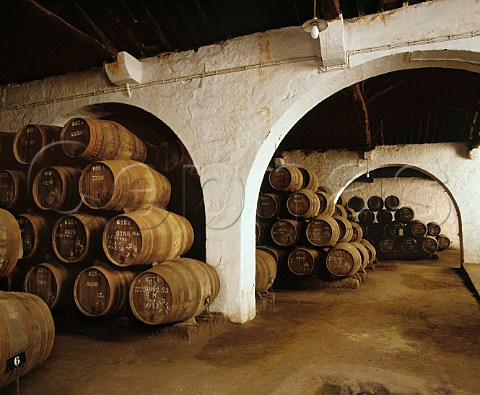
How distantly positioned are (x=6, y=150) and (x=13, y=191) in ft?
3.11

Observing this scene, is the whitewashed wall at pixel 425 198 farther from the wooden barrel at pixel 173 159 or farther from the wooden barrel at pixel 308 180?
the wooden barrel at pixel 173 159

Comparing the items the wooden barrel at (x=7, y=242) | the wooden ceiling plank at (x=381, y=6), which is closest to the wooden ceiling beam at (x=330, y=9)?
the wooden ceiling plank at (x=381, y=6)

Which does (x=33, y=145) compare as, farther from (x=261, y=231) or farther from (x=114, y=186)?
(x=261, y=231)

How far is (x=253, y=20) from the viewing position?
14.2ft

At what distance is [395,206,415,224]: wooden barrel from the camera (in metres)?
12.6

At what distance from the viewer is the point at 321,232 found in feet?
21.8

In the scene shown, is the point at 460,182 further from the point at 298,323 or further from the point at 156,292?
the point at 156,292

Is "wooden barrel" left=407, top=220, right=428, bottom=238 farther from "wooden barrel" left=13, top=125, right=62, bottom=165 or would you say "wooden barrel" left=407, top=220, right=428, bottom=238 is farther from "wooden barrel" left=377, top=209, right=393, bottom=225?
"wooden barrel" left=13, top=125, right=62, bottom=165

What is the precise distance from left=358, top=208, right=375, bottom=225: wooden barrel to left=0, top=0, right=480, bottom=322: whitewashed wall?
9.25 meters

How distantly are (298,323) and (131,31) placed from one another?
4.20m

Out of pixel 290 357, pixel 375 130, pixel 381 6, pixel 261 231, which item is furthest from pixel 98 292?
pixel 375 130

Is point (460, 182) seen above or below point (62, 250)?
above

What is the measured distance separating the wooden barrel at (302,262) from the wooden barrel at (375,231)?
6850mm

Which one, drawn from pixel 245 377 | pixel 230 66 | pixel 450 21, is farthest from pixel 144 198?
pixel 450 21
